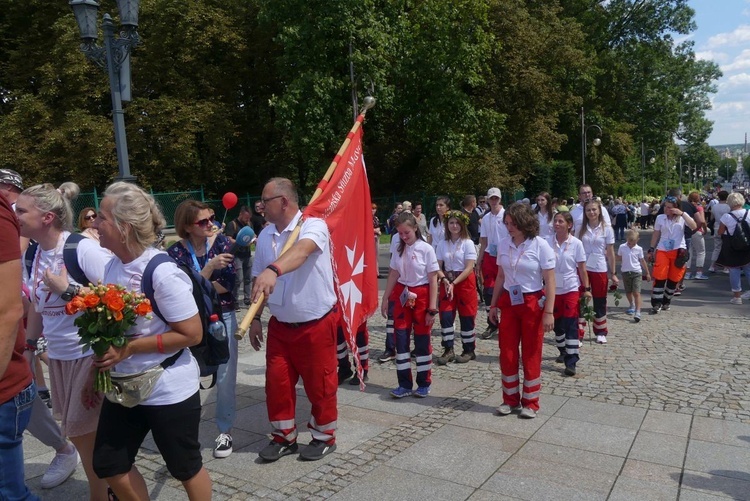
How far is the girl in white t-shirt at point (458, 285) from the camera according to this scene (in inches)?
274

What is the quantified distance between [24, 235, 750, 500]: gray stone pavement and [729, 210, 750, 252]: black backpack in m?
4.08

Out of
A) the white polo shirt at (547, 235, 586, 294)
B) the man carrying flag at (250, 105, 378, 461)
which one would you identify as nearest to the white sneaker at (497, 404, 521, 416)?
the man carrying flag at (250, 105, 378, 461)

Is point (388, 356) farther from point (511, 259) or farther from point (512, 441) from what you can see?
point (512, 441)

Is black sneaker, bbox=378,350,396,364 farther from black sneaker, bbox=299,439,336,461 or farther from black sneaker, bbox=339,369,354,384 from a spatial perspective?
black sneaker, bbox=299,439,336,461

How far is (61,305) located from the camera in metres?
3.56

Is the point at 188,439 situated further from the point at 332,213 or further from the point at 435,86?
the point at 435,86

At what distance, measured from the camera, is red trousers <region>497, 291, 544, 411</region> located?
5.14 meters

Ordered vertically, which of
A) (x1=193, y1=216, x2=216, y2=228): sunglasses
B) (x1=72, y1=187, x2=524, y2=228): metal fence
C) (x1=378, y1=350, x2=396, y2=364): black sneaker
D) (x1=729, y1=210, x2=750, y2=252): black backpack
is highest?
(x1=72, y1=187, x2=524, y2=228): metal fence

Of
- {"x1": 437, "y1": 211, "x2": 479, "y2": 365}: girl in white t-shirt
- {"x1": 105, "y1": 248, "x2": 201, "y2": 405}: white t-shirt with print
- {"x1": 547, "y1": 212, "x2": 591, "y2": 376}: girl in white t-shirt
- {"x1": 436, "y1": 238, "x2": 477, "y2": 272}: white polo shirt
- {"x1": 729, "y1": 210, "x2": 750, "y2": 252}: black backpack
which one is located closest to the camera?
{"x1": 105, "y1": 248, "x2": 201, "y2": 405}: white t-shirt with print

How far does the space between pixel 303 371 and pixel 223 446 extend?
2.89ft

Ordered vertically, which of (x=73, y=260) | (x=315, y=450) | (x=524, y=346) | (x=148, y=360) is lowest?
(x=315, y=450)

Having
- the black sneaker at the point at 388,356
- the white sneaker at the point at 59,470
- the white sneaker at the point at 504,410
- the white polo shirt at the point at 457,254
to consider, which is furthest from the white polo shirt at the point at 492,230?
the white sneaker at the point at 59,470

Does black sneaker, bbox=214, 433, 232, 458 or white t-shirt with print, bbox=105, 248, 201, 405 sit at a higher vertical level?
white t-shirt with print, bbox=105, 248, 201, 405

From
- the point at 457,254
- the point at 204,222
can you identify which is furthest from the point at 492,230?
the point at 204,222
